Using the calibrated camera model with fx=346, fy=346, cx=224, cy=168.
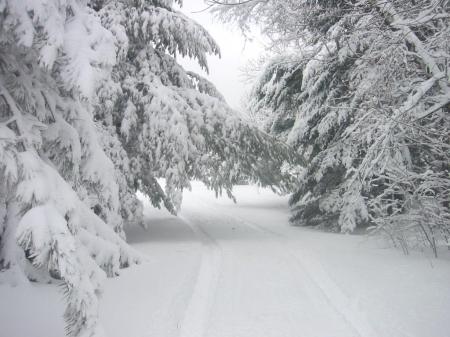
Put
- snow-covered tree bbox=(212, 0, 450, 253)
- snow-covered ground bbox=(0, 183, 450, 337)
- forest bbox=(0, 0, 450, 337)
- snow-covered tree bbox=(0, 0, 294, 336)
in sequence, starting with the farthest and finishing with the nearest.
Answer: snow-covered tree bbox=(212, 0, 450, 253) → snow-covered ground bbox=(0, 183, 450, 337) → forest bbox=(0, 0, 450, 337) → snow-covered tree bbox=(0, 0, 294, 336)

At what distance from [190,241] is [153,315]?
4.68 metres

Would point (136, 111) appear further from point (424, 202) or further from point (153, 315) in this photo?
point (424, 202)

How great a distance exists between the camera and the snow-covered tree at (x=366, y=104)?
5.09 metres

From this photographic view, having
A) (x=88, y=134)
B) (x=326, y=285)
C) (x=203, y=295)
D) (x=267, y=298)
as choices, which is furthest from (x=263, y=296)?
(x=88, y=134)

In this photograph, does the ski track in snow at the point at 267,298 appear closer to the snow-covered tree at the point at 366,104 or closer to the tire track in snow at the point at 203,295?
the tire track in snow at the point at 203,295

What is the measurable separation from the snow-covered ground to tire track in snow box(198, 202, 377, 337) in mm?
13

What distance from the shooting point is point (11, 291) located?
4.02 meters

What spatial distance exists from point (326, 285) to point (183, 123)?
464 cm

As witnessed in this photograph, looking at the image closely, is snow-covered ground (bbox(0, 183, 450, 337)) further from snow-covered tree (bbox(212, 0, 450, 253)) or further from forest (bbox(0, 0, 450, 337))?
snow-covered tree (bbox(212, 0, 450, 253))

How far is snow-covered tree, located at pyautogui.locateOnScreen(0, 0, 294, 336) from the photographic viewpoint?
2529 millimetres

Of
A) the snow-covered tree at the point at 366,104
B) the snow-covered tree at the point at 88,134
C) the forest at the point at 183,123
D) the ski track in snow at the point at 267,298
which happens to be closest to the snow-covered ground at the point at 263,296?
the ski track in snow at the point at 267,298

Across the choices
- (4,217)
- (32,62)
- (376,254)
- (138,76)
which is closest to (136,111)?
(138,76)

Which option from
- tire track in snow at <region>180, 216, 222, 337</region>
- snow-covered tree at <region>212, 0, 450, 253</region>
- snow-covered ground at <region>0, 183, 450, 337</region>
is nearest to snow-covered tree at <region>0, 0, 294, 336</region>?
snow-covered ground at <region>0, 183, 450, 337</region>

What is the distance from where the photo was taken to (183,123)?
793cm
